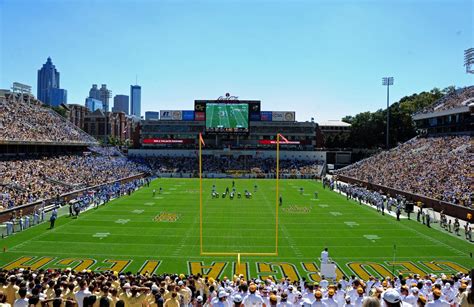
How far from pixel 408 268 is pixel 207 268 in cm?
759

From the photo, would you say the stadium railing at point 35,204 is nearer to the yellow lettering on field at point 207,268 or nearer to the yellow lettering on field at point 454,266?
the yellow lettering on field at point 207,268

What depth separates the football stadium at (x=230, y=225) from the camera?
9.18 metres

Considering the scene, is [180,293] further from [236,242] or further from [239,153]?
[239,153]

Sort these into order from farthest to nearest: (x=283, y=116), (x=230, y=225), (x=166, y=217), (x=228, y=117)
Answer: (x=283, y=116) < (x=228, y=117) < (x=166, y=217) < (x=230, y=225)

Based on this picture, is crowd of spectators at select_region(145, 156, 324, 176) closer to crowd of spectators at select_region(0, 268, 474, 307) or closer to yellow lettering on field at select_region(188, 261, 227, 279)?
yellow lettering on field at select_region(188, 261, 227, 279)

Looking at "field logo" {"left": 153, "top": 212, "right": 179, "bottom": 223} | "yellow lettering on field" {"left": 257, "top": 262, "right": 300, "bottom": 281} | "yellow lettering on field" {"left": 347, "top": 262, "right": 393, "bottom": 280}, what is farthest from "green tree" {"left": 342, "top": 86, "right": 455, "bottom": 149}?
"yellow lettering on field" {"left": 257, "top": 262, "right": 300, "bottom": 281}

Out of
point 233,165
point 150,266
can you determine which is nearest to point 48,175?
point 150,266

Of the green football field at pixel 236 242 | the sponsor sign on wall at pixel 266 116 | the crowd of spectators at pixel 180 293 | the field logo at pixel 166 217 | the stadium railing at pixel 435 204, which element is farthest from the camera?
the sponsor sign on wall at pixel 266 116

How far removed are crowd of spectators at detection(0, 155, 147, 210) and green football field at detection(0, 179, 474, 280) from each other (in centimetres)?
381

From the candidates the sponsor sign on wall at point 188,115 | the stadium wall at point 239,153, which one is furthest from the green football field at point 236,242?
the sponsor sign on wall at point 188,115

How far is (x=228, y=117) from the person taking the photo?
199ft

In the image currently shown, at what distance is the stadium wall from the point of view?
6912cm

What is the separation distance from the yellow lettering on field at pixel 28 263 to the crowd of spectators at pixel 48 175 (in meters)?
8.22

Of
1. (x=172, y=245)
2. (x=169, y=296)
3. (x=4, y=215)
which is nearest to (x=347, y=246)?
(x=172, y=245)
